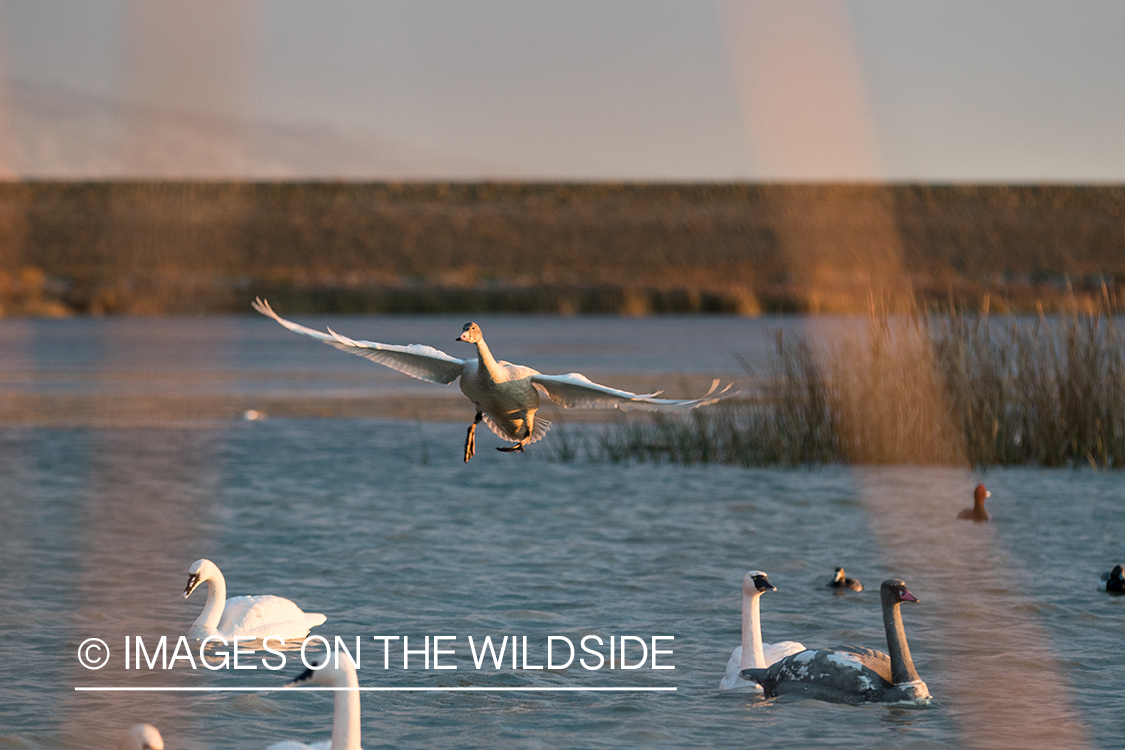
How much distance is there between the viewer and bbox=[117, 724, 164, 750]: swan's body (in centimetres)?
635

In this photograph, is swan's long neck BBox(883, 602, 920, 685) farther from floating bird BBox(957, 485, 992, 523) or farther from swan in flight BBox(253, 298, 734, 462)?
floating bird BBox(957, 485, 992, 523)

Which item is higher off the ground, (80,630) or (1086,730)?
(80,630)

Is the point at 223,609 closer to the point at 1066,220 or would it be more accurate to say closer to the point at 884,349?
the point at 884,349

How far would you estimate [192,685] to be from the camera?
864cm

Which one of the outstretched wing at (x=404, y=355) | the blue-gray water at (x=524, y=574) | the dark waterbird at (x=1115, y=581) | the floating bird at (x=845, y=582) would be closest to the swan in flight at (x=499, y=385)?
the outstretched wing at (x=404, y=355)

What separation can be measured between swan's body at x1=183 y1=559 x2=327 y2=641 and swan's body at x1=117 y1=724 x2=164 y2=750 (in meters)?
2.90

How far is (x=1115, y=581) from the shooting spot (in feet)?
35.1

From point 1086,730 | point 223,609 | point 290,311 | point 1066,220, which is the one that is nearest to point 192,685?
point 223,609

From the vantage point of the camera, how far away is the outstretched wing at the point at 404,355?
5836 millimetres

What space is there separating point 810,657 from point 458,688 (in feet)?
6.47

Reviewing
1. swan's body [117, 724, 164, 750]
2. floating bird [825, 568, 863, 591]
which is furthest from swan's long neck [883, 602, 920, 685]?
swan's body [117, 724, 164, 750]

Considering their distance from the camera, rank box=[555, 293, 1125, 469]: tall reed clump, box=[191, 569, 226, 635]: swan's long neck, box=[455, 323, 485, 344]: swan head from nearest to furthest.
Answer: box=[455, 323, 485, 344]: swan head, box=[191, 569, 226, 635]: swan's long neck, box=[555, 293, 1125, 469]: tall reed clump

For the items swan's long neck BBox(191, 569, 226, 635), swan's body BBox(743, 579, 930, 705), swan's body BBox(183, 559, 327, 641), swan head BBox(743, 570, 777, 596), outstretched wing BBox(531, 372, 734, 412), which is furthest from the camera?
swan's long neck BBox(191, 569, 226, 635)

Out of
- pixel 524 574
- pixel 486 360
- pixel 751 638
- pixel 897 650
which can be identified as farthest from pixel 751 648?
pixel 486 360
